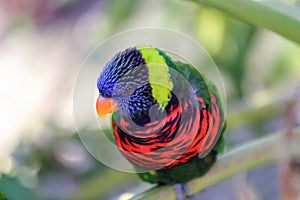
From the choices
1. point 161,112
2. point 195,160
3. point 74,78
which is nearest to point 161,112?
point 161,112

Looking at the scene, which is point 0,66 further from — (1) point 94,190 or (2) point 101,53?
(1) point 94,190

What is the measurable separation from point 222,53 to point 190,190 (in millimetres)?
792

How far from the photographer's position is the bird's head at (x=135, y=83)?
714 mm

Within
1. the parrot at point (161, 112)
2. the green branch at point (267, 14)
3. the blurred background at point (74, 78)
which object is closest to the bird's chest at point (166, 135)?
the parrot at point (161, 112)

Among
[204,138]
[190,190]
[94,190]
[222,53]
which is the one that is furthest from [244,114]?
[204,138]

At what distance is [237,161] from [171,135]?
0.18 metres

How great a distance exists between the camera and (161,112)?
2.62ft

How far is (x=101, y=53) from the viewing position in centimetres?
164

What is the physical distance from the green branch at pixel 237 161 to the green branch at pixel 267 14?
21 cm

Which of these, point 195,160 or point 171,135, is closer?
point 171,135

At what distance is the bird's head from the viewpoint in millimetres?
714

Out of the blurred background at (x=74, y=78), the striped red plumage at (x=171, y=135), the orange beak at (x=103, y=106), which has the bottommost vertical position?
the blurred background at (x=74, y=78)

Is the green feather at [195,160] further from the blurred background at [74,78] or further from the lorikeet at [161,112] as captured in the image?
the blurred background at [74,78]

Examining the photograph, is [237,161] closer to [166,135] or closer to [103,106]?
[166,135]
